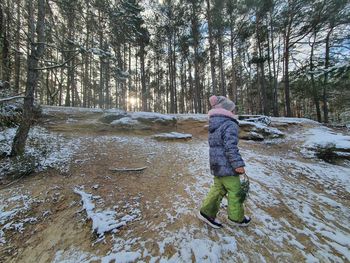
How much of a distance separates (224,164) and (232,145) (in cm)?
27

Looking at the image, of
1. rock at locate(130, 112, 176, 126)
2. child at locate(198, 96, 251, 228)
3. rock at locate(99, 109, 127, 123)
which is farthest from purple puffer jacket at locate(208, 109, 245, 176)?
rock at locate(99, 109, 127, 123)

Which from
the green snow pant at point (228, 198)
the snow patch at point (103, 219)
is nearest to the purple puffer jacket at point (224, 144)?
the green snow pant at point (228, 198)

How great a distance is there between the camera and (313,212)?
3234mm

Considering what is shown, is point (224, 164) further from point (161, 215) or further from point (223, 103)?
point (161, 215)

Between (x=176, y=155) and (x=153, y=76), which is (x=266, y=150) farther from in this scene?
(x=153, y=76)

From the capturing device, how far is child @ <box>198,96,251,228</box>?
2455 millimetres

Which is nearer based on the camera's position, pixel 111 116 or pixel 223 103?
pixel 223 103

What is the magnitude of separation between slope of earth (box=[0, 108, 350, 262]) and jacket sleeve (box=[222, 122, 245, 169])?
0.98 metres

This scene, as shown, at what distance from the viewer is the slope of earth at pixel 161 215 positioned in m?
2.29

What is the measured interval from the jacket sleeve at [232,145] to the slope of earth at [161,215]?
0.98m

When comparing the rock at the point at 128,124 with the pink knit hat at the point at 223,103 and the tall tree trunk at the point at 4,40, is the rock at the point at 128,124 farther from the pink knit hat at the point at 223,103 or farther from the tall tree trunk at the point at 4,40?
the pink knit hat at the point at 223,103

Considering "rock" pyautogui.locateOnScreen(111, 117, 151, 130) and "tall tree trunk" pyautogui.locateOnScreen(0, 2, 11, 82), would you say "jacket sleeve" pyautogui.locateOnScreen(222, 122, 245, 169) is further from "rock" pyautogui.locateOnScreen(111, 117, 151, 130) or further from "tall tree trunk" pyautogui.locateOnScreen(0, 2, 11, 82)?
"rock" pyautogui.locateOnScreen(111, 117, 151, 130)

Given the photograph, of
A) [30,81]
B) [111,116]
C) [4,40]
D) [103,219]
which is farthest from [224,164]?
[111,116]

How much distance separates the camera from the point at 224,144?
8.28 feet
